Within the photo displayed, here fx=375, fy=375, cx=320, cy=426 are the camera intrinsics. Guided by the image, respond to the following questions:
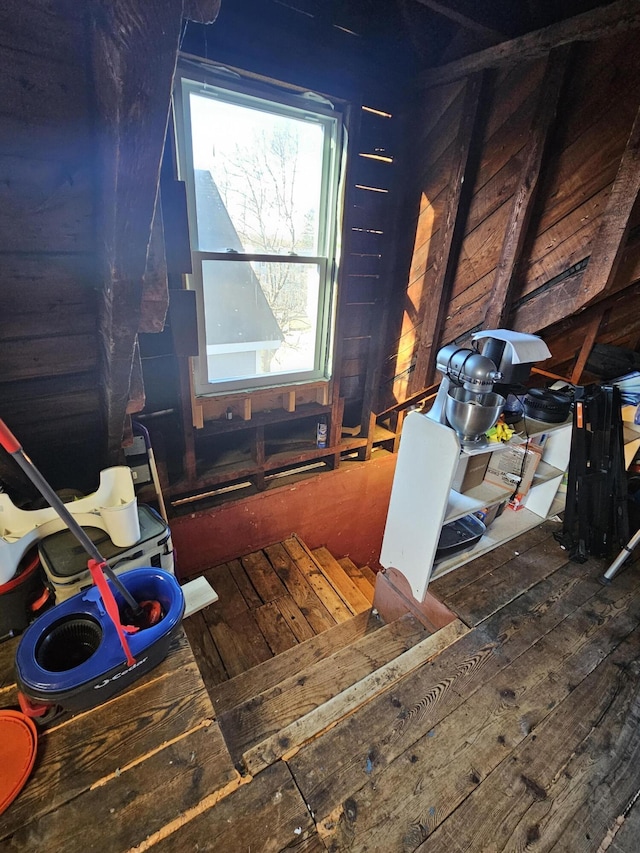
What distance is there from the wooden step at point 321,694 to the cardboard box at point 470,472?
60 cm

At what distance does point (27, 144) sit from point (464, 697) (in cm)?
191

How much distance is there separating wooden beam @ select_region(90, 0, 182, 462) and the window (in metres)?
1.24

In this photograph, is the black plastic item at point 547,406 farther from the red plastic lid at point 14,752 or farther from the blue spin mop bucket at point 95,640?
the red plastic lid at point 14,752

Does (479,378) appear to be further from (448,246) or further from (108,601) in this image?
(108,601)

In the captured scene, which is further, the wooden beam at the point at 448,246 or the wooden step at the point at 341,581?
the wooden step at the point at 341,581

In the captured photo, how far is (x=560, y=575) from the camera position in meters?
1.83

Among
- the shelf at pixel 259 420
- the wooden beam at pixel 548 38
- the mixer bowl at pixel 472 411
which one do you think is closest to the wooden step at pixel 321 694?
the mixer bowl at pixel 472 411

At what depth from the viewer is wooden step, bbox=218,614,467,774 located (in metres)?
1.17

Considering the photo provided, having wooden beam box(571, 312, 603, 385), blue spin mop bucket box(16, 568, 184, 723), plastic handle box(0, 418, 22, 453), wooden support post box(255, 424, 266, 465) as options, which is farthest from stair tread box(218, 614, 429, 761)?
wooden beam box(571, 312, 603, 385)

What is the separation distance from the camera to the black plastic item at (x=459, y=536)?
181cm

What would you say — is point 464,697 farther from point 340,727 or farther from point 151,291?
point 151,291

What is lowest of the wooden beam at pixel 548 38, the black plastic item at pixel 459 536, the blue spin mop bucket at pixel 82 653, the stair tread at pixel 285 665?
the stair tread at pixel 285 665

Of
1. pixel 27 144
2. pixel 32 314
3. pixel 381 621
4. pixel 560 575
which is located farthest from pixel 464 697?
pixel 27 144

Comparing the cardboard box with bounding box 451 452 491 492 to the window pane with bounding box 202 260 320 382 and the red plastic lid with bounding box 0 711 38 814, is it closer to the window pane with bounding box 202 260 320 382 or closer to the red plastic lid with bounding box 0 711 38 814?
the window pane with bounding box 202 260 320 382
